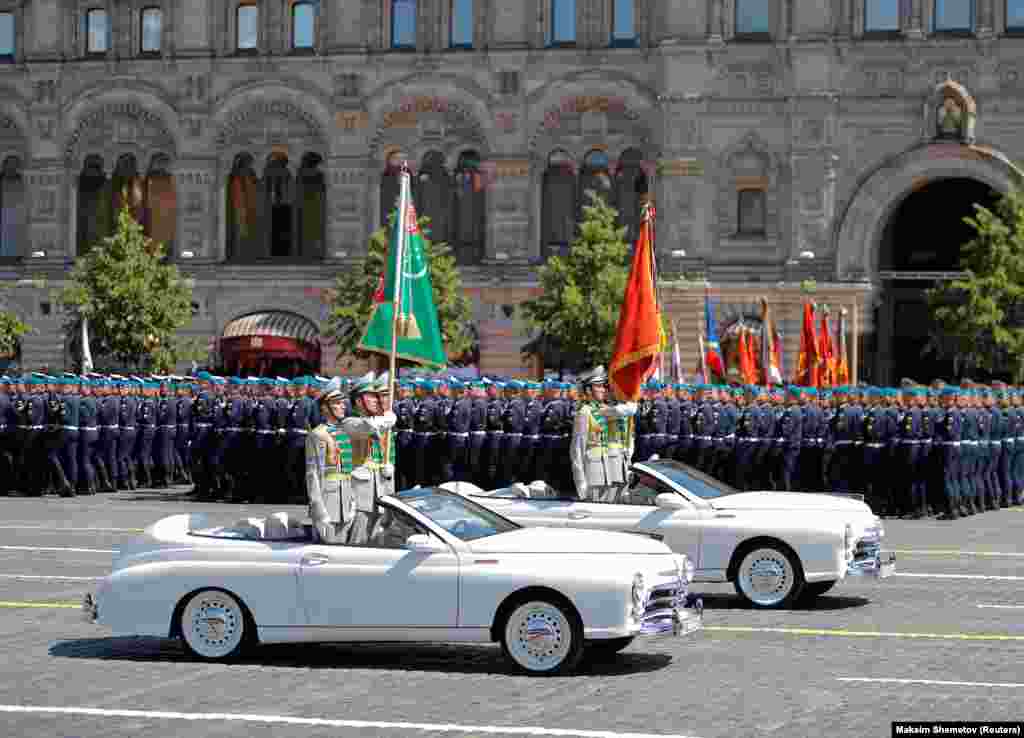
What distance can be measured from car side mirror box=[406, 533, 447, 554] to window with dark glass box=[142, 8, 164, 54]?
152ft

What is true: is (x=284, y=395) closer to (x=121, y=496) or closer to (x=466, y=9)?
(x=121, y=496)

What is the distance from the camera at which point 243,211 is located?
2306 inches

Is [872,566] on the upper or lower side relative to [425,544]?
lower

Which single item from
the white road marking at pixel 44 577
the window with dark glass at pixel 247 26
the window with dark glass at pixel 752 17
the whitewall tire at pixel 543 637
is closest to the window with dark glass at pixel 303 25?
the window with dark glass at pixel 247 26

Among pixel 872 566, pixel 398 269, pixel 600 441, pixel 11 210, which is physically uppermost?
pixel 11 210

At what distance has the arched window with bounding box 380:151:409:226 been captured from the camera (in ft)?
188

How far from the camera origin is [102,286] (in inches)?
2136

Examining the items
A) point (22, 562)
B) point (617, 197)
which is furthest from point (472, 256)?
point (22, 562)

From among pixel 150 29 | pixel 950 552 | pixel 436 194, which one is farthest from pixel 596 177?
pixel 950 552

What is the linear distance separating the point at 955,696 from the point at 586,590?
2437 mm

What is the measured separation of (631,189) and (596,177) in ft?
3.22

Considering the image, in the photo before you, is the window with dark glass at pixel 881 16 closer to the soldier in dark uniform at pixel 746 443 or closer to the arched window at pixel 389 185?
the arched window at pixel 389 185

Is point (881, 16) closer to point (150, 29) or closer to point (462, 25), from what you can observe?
point (462, 25)

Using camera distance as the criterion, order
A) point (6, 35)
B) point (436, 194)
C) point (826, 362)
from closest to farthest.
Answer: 1. point (826, 362)
2. point (436, 194)
3. point (6, 35)
